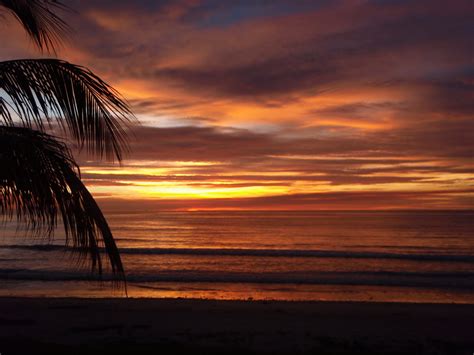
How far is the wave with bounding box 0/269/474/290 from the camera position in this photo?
17.7 metres

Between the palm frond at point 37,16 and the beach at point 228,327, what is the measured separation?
5279mm

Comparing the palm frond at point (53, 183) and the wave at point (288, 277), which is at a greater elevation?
the palm frond at point (53, 183)

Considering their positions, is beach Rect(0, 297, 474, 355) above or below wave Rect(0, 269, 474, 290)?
above

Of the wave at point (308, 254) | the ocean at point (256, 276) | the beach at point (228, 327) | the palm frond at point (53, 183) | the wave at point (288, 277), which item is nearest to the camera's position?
the palm frond at point (53, 183)

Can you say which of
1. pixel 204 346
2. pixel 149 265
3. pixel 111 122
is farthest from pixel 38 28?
pixel 149 265

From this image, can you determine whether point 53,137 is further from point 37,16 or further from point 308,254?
point 308,254

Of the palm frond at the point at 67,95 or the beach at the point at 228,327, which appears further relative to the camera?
the beach at the point at 228,327

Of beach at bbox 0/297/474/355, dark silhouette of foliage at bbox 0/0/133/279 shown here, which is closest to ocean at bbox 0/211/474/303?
beach at bbox 0/297/474/355

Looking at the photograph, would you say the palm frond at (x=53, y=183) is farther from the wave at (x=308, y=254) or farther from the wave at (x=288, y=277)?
the wave at (x=308, y=254)

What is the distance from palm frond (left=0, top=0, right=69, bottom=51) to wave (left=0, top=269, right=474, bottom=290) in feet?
45.5

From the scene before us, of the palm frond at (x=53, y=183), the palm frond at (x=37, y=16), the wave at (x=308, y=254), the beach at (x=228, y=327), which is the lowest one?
the wave at (x=308, y=254)

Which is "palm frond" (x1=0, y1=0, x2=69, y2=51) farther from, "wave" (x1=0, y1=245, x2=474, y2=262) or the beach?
"wave" (x1=0, y1=245, x2=474, y2=262)

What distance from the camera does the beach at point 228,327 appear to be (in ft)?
26.4

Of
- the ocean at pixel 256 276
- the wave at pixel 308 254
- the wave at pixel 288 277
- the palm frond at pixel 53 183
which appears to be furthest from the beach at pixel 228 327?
the wave at pixel 308 254
